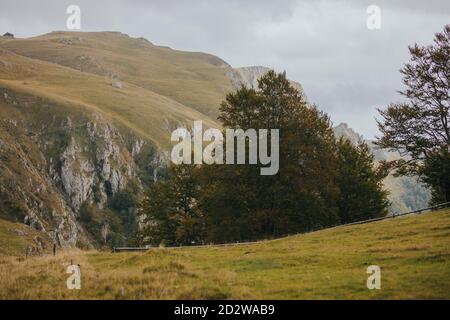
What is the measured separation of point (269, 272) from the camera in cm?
2091

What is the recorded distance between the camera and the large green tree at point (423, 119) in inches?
1714

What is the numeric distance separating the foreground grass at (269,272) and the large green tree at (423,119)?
46.5 feet

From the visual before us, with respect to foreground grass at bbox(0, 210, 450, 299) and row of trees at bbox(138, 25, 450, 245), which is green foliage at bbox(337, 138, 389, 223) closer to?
row of trees at bbox(138, 25, 450, 245)

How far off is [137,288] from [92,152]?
18212cm

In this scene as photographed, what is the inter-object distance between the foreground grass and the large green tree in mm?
14171

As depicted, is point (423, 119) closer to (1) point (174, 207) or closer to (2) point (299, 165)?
(2) point (299, 165)

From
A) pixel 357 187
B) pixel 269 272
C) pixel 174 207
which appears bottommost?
pixel 269 272

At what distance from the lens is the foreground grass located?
16328 mm

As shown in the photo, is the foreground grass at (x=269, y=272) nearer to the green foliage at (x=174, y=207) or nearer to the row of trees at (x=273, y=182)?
the row of trees at (x=273, y=182)

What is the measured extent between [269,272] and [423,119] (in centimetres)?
2981

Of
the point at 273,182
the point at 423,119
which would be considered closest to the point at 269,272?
the point at 273,182

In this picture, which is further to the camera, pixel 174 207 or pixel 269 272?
pixel 174 207

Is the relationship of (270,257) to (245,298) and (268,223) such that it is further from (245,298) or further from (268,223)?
(268,223)

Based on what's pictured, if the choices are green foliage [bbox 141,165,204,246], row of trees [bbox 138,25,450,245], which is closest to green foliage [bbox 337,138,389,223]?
row of trees [bbox 138,25,450,245]
